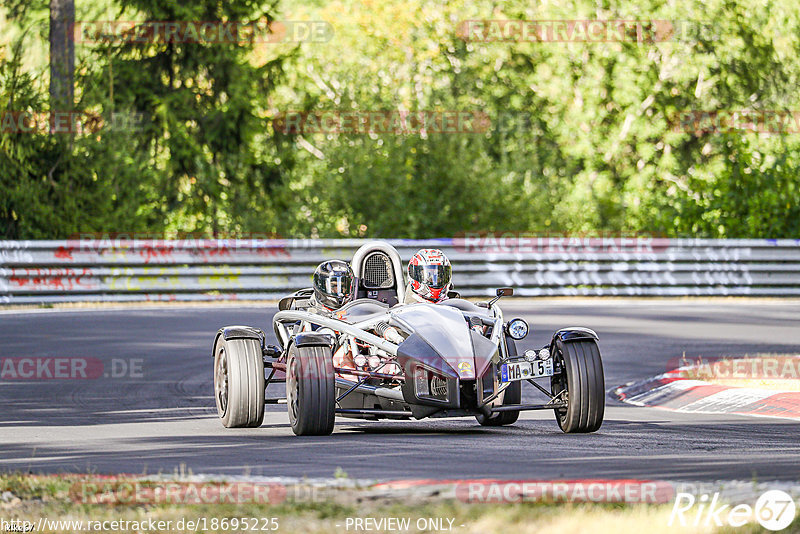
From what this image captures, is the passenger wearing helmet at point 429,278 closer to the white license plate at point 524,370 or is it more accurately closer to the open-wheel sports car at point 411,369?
the open-wheel sports car at point 411,369

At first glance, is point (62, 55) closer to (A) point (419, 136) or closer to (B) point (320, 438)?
(A) point (419, 136)

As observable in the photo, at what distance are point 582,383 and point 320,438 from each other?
6.63 feet

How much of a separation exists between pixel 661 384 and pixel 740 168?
21019 millimetres

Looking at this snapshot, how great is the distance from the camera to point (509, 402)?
12258 mm

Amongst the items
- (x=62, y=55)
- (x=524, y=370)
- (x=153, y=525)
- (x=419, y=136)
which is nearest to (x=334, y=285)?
(x=524, y=370)

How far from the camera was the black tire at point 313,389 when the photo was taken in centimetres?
1093

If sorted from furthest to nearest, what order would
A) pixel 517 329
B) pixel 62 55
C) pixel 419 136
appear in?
pixel 419 136 → pixel 62 55 → pixel 517 329

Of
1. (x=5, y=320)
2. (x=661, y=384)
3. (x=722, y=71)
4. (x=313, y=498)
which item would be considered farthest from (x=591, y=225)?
(x=313, y=498)

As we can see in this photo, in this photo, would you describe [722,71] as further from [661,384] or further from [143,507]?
[143,507]

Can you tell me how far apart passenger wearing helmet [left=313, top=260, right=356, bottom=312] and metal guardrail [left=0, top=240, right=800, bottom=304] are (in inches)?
568

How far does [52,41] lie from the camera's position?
3209 cm

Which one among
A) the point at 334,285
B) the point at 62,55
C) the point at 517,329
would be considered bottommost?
the point at 517,329

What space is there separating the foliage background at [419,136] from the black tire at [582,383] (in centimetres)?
2053

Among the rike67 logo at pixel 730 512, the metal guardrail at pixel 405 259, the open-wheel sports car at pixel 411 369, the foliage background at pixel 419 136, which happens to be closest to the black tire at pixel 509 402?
the open-wheel sports car at pixel 411 369
